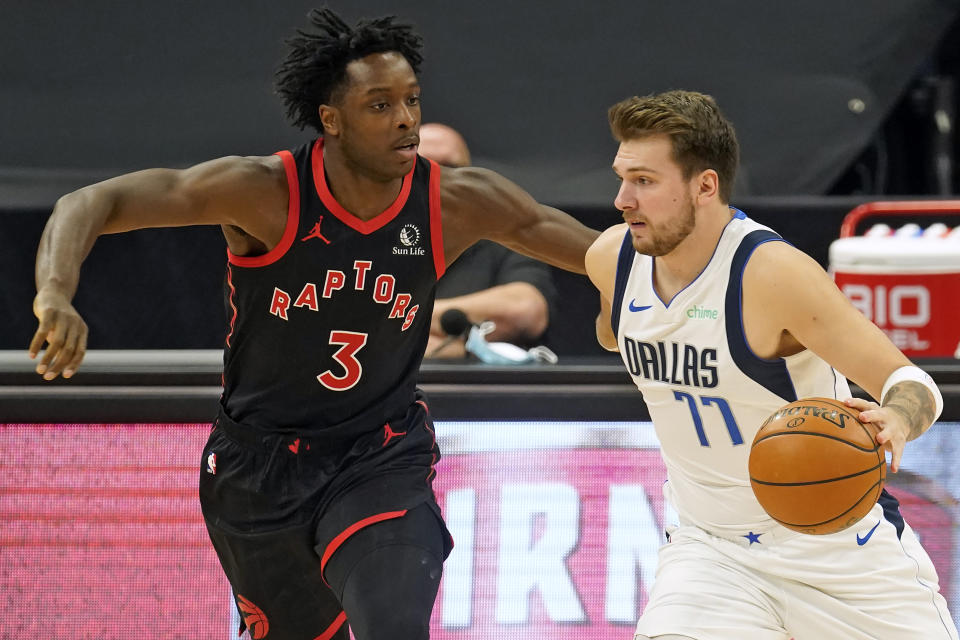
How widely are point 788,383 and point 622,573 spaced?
1076mm

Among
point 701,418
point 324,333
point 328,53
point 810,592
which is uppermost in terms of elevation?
point 328,53

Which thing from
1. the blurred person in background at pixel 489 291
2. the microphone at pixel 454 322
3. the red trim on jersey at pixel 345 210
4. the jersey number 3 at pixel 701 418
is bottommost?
the blurred person in background at pixel 489 291

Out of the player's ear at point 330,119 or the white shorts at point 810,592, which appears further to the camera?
the player's ear at point 330,119

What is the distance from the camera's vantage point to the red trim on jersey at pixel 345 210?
3055mm

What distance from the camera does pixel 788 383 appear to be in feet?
8.82

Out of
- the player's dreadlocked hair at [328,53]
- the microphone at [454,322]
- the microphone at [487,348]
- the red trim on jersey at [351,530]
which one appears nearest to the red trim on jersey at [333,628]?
the red trim on jersey at [351,530]

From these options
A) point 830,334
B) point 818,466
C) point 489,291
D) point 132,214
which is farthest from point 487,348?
point 818,466

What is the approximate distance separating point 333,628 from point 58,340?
121 cm

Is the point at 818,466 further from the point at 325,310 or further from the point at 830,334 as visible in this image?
the point at 325,310

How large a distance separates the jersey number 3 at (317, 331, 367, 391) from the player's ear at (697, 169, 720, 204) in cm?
92

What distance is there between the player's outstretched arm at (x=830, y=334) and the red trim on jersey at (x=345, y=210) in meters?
0.94

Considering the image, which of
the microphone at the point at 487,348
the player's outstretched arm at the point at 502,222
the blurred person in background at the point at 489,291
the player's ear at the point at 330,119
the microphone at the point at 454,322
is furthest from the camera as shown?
the blurred person in background at the point at 489,291

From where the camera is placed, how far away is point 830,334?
252cm

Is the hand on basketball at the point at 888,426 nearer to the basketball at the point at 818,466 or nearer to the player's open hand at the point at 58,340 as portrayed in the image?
the basketball at the point at 818,466
